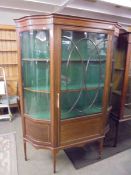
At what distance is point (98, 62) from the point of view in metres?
1.81

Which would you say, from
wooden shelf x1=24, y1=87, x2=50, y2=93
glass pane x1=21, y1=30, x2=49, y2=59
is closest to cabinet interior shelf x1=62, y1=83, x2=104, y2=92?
wooden shelf x1=24, y1=87, x2=50, y2=93

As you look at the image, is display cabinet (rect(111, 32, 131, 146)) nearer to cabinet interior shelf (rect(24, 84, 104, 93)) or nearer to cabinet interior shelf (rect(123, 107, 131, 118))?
cabinet interior shelf (rect(123, 107, 131, 118))

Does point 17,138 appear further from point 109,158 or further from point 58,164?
point 109,158

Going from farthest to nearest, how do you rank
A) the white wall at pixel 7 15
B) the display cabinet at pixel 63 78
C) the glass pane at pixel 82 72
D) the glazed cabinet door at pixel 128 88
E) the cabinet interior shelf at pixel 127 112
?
1. the white wall at pixel 7 15
2. the cabinet interior shelf at pixel 127 112
3. the glazed cabinet door at pixel 128 88
4. the glass pane at pixel 82 72
5. the display cabinet at pixel 63 78

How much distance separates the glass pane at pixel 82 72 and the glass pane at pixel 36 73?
0.18m

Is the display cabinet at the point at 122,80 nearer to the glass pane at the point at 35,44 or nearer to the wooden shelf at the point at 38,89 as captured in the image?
the glass pane at the point at 35,44

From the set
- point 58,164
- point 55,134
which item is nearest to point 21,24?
point 55,134

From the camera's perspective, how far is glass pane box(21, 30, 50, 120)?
1587mm

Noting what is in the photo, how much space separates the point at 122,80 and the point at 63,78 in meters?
0.97

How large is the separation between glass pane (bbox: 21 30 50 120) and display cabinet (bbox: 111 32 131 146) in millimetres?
982

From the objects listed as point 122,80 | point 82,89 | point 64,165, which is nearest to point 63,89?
point 82,89

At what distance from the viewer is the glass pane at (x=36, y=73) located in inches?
62.5

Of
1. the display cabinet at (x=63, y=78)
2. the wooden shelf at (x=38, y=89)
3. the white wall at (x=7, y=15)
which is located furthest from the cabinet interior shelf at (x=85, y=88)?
the white wall at (x=7, y=15)

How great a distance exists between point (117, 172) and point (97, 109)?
2.71ft
